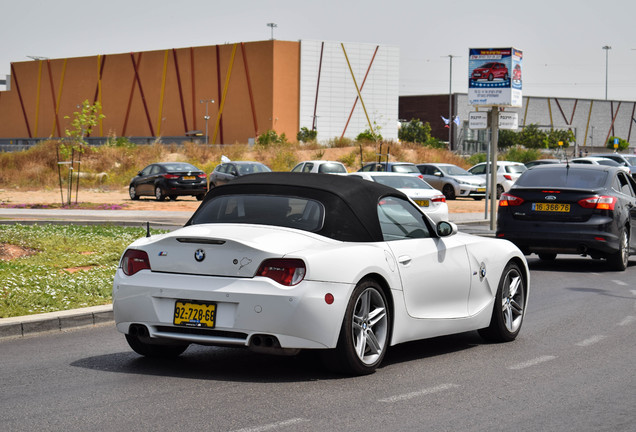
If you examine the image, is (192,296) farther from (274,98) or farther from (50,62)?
(50,62)

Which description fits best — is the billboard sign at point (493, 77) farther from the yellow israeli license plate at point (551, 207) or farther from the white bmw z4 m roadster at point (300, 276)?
the white bmw z4 m roadster at point (300, 276)

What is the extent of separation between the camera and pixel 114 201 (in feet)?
→ 124

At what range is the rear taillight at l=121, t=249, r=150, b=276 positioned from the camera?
7.05 m

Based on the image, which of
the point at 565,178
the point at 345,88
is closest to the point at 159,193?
the point at 565,178

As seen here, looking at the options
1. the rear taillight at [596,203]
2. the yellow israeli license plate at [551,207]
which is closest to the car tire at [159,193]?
the yellow israeli license plate at [551,207]

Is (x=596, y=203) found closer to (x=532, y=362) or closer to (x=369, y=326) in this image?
(x=532, y=362)

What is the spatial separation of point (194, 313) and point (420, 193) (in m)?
17.1

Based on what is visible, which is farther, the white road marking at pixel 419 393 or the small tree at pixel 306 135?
the small tree at pixel 306 135

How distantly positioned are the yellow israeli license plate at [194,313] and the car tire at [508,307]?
9.83 ft

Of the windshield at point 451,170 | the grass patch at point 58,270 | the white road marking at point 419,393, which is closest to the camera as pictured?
the white road marking at point 419,393

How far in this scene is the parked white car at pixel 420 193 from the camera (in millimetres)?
23141

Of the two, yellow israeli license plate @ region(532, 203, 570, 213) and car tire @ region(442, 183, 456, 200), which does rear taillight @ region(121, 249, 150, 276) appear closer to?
yellow israeli license plate @ region(532, 203, 570, 213)

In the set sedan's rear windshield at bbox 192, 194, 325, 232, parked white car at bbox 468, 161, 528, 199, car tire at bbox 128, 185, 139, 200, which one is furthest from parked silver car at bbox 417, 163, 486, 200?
sedan's rear windshield at bbox 192, 194, 325, 232

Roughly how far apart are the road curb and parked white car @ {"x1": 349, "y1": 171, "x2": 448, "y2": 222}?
1355 centimetres
